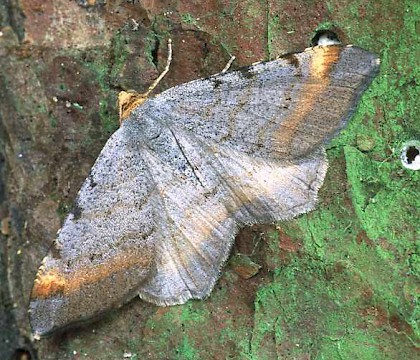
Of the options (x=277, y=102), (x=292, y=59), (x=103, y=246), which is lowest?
(x=103, y=246)

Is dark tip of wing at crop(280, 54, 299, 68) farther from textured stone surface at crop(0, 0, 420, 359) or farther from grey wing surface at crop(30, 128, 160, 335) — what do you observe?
grey wing surface at crop(30, 128, 160, 335)

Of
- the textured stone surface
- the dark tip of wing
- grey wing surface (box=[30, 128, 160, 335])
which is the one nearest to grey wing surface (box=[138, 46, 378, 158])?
the dark tip of wing

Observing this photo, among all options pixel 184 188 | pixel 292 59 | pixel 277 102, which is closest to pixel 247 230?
pixel 184 188

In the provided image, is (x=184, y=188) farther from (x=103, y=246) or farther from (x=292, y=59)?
(x=292, y=59)

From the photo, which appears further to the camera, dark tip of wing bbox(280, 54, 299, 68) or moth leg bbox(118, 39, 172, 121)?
moth leg bbox(118, 39, 172, 121)

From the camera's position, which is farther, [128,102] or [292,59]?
[128,102]

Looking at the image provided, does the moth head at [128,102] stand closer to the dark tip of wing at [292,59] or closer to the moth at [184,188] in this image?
the moth at [184,188]

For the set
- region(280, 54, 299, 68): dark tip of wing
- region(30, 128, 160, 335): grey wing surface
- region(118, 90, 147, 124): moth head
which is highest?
region(280, 54, 299, 68): dark tip of wing
